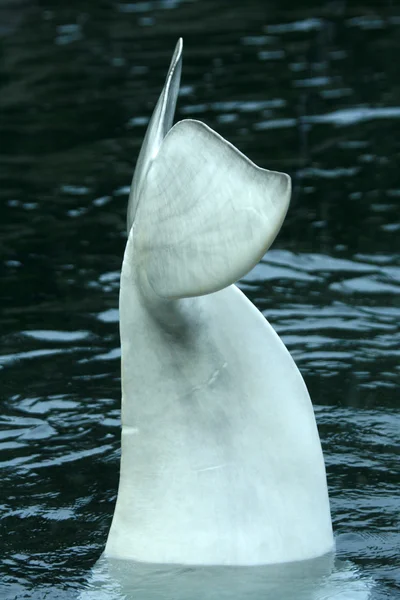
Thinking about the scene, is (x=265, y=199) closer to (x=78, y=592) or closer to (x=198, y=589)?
(x=198, y=589)

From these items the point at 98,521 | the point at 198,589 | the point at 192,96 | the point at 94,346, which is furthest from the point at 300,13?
the point at 198,589

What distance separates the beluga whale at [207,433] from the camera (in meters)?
4.02

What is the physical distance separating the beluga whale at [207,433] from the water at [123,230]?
60 cm

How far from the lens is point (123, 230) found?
962 centimetres

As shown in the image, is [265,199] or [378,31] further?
[378,31]

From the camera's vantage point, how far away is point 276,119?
12.3 m

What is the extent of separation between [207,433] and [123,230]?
5551 mm

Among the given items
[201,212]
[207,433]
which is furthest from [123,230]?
[201,212]

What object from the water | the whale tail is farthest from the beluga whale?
the water

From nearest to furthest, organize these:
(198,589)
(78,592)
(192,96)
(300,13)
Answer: (198,589), (78,592), (192,96), (300,13)

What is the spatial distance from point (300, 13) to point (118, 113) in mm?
5185

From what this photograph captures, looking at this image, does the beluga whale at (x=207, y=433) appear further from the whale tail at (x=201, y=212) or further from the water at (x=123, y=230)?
the water at (x=123, y=230)

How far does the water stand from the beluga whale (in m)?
0.60

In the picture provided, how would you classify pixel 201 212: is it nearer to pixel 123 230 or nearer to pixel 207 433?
pixel 207 433
